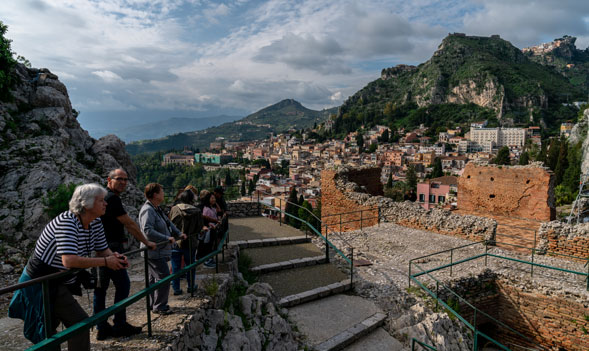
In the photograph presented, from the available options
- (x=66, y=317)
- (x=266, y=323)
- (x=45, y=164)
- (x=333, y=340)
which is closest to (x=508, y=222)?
(x=333, y=340)

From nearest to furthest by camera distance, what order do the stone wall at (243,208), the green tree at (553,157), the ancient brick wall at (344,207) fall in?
the stone wall at (243,208), the ancient brick wall at (344,207), the green tree at (553,157)

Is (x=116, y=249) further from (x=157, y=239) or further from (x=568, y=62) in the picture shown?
(x=568, y=62)

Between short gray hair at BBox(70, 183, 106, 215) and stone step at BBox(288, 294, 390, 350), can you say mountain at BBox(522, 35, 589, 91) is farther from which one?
short gray hair at BBox(70, 183, 106, 215)

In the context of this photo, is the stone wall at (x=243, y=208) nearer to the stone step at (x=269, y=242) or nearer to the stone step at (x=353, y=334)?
the stone step at (x=269, y=242)

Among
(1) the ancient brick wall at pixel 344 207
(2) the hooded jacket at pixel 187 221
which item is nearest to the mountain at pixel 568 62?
(1) the ancient brick wall at pixel 344 207

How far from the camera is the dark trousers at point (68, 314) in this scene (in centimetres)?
256

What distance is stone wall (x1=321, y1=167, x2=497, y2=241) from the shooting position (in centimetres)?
1054

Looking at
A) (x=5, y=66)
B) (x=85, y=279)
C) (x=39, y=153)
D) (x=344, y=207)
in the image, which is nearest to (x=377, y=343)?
(x=85, y=279)

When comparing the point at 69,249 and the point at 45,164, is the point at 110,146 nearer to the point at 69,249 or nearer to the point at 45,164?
the point at 45,164

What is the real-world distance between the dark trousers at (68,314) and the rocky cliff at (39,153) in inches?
216

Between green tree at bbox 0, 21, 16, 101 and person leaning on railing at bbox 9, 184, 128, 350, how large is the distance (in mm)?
10767

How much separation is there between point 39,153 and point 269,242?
670 centimetres

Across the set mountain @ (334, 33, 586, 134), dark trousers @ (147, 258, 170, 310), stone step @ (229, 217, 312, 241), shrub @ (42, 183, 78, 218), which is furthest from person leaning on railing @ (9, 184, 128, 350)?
mountain @ (334, 33, 586, 134)

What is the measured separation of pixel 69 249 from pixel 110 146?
419 inches
